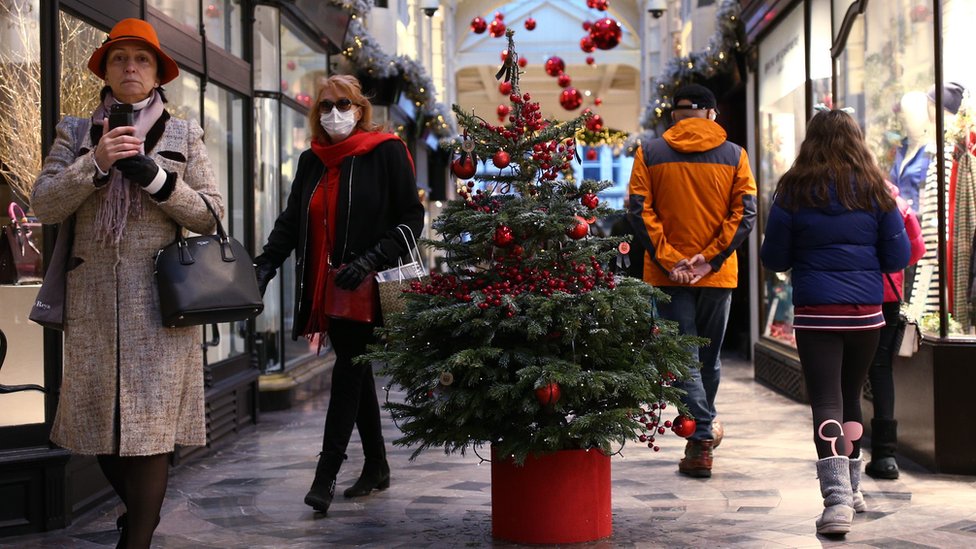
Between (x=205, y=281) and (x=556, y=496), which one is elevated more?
(x=205, y=281)

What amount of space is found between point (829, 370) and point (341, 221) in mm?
2086

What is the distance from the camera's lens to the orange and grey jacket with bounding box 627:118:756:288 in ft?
19.3

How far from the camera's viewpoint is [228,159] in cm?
847

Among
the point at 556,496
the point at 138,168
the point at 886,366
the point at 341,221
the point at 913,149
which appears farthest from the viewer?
the point at 913,149

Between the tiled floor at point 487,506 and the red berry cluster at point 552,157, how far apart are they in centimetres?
137

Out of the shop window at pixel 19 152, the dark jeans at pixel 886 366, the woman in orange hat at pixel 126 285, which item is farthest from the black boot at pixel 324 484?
the dark jeans at pixel 886 366

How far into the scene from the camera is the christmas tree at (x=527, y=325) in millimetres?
4285

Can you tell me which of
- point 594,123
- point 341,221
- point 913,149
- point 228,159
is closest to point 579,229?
point 341,221

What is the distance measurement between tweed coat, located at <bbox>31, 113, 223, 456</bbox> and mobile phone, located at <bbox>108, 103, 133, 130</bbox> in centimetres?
12

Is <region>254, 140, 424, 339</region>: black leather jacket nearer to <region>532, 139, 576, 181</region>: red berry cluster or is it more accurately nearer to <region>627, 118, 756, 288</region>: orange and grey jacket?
<region>532, 139, 576, 181</region>: red berry cluster

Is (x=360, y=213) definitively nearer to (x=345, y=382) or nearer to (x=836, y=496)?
(x=345, y=382)

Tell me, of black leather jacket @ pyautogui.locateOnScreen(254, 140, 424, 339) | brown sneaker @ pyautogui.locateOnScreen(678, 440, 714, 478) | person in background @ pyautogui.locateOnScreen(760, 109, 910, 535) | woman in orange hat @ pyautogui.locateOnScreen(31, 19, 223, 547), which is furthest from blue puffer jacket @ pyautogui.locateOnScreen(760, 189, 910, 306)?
woman in orange hat @ pyautogui.locateOnScreen(31, 19, 223, 547)

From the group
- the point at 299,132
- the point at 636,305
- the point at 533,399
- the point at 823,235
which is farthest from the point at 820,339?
the point at 299,132

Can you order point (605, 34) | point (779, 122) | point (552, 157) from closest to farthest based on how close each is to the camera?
point (552, 157)
point (779, 122)
point (605, 34)
